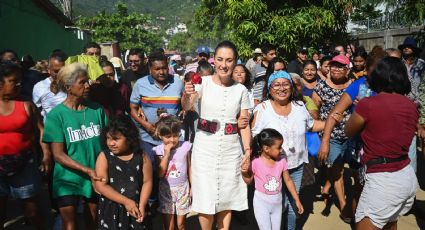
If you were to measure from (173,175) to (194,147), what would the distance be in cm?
35

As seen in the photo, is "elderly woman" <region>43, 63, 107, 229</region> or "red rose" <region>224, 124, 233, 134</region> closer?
"elderly woman" <region>43, 63, 107, 229</region>

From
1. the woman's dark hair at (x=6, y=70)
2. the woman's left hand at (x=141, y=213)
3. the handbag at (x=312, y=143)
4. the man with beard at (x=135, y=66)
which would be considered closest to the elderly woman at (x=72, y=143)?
the woman's left hand at (x=141, y=213)

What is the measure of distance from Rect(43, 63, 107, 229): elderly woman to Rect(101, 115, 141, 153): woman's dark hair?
188mm

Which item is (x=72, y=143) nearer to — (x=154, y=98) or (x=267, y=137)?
(x=154, y=98)

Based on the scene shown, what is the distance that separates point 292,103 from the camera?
12.6ft

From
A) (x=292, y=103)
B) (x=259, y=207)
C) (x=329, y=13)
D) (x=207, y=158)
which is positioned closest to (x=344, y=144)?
(x=292, y=103)

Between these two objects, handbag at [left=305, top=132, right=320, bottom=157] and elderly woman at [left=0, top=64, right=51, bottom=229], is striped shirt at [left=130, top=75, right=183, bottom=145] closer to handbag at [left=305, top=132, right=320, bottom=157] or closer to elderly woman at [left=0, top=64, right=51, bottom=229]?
elderly woman at [left=0, top=64, right=51, bottom=229]

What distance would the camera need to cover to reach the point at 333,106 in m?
4.66

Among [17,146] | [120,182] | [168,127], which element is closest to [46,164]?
[17,146]

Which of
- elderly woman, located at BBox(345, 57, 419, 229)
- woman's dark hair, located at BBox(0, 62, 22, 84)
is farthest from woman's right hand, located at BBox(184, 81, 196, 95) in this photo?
woman's dark hair, located at BBox(0, 62, 22, 84)

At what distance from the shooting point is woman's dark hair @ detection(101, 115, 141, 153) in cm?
301

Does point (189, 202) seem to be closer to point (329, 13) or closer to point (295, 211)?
point (295, 211)

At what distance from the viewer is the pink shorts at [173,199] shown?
3.63 meters

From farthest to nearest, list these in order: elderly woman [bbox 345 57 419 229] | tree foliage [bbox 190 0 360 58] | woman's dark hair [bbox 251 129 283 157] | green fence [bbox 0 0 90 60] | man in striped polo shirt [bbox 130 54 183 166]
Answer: green fence [bbox 0 0 90 60] → tree foliage [bbox 190 0 360 58] → man in striped polo shirt [bbox 130 54 183 166] → woman's dark hair [bbox 251 129 283 157] → elderly woman [bbox 345 57 419 229]
